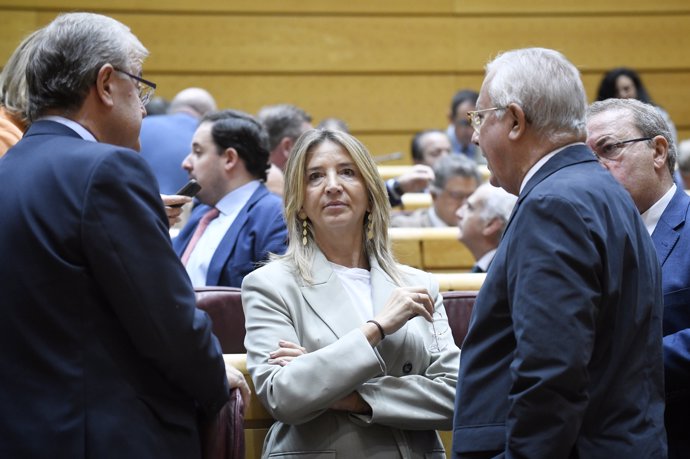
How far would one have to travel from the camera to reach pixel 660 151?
2.41 metres

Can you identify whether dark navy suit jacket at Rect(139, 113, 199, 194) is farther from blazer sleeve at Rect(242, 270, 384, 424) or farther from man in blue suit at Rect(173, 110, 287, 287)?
blazer sleeve at Rect(242, 270, 384, 424)

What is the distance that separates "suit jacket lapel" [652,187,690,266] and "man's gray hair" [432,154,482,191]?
268cm

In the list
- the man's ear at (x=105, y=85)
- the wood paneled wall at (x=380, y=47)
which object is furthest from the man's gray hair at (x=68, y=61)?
the wood paneled wall at (x=380, y=47)

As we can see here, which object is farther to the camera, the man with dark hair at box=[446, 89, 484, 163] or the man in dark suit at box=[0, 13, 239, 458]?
the man with dark hair at box=[446, 89, 484, 163]

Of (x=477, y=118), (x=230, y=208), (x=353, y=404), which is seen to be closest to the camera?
(x=477, y=118)

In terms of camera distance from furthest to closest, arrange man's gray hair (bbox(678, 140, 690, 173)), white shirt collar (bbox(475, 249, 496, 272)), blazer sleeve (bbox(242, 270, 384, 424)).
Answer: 1. man's gray hair (bbox(678, 140, 690, 173))
2. white shirt collar (bbox(475, 249, 496, 272))
3. blazer sleeve (bbox(242, 270, 384, 424))

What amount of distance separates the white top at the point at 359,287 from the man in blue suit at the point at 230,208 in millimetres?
942

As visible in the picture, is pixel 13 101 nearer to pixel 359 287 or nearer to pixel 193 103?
pixel 359 287

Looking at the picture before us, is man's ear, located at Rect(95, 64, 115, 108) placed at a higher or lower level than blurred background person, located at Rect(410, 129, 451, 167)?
higher

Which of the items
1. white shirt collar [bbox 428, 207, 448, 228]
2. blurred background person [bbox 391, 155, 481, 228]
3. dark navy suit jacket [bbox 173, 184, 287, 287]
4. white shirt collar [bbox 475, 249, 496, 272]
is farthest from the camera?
white shirt collar [bbox 428, 207, 448, 228]

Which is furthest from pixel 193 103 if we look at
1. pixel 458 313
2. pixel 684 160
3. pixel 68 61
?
pixel 68 61


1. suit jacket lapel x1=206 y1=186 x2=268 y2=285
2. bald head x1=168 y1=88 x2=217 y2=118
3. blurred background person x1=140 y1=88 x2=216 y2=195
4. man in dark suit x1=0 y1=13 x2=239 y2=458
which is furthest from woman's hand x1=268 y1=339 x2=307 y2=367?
bald head x1=168 y1=88 x2=217 y2=118

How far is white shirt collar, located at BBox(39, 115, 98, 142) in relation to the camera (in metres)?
1.88

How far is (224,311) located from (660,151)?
1.21 meters
